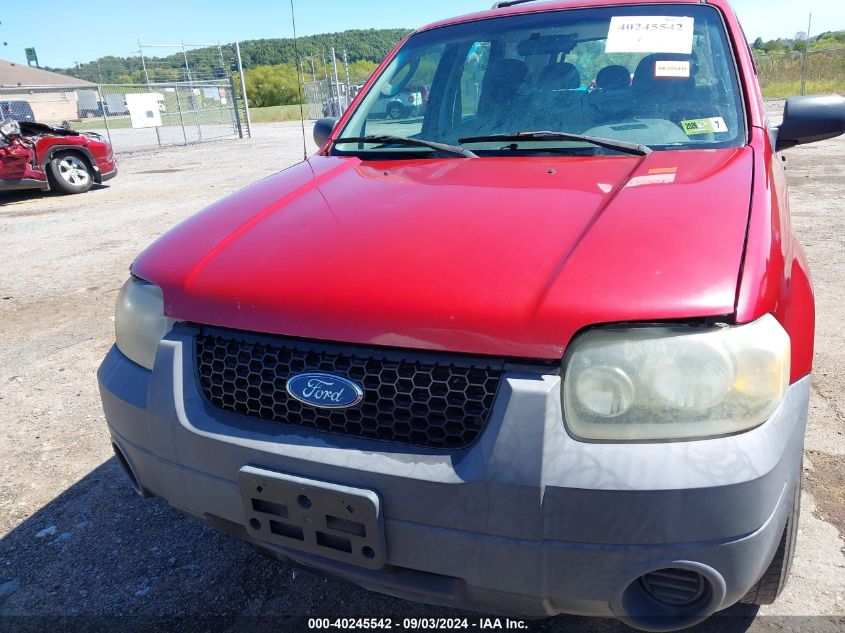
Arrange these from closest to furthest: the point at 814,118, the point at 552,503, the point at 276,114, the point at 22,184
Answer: the point at 552,503
the point at 814,118
the point at 22,184
the point at 276,114

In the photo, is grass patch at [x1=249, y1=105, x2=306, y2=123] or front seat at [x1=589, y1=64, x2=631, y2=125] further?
grass patch at [x1=249, y1=105, x2=306, y2=123]

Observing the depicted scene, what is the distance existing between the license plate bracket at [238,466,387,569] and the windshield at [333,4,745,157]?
1.43 metres

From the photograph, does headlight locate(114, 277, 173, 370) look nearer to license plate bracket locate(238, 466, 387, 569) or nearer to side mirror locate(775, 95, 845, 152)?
license plate bracket locate(238, 466, 387, 569)

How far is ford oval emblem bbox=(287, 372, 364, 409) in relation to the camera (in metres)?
1.50

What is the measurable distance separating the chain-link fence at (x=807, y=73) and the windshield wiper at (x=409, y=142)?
98.7 feet

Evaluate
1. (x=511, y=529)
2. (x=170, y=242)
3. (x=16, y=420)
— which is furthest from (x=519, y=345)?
(x=16, y=420)

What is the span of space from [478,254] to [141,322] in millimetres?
997

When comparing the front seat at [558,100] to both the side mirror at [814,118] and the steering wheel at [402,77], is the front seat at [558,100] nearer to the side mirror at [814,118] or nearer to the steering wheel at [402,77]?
the steering wheel at [402,77]

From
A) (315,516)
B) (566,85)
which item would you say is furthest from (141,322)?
(566,85)

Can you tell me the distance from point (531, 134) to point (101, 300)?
422 centimetres

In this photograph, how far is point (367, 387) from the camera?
1497 mm

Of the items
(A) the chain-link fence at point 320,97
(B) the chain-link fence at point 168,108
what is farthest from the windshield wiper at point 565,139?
(A) the chain-link fence at point 320,97

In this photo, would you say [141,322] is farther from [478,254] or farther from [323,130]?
[323,130]

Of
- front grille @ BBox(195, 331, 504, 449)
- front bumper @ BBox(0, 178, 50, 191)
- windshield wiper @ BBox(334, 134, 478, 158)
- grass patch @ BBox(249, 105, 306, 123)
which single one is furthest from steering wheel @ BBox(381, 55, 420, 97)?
grass patch @ BBox(249, 105, 306, 123)
